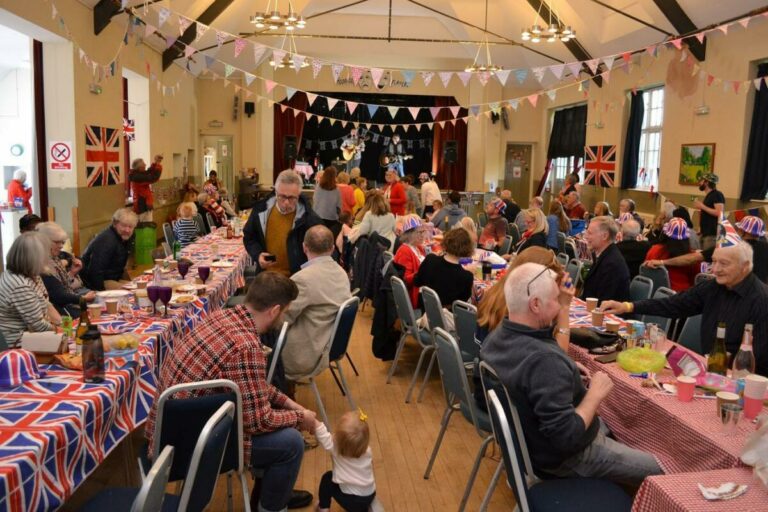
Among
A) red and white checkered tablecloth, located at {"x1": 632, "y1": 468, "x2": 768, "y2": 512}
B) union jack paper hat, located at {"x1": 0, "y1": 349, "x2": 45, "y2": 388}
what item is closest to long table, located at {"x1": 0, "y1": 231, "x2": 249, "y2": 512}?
union jack paper hat, located at {"x1": 0, "y1": 349, "x2": 45, "y2": 388}

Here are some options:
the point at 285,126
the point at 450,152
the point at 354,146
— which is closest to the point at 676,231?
the point at 450,152

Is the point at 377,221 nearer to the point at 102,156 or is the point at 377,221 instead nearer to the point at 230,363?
the point at 102,156

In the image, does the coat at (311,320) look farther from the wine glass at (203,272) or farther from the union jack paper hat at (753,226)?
the union jack paper hat at (753,226)

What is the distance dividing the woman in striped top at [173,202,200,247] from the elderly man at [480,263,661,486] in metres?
5.97

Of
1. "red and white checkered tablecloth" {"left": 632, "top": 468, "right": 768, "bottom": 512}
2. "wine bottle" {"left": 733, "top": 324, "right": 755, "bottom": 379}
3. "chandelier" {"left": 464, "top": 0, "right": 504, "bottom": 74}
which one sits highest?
"chandelier" {"left": 464, "top": 0, "right": 504, "bottom": 74}

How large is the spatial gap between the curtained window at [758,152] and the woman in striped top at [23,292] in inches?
342

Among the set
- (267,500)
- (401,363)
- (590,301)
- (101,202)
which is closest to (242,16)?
(101,202)

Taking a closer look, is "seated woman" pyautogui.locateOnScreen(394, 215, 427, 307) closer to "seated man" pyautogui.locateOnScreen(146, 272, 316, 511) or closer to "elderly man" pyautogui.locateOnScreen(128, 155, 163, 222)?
"seated man" pyautogui.locateOnScreen(146, 272, 316, 511)

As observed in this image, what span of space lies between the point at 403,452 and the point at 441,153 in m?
15.5

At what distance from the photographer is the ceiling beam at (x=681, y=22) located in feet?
32.7

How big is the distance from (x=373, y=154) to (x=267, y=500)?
1860cm

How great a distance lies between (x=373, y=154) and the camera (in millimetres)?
20906

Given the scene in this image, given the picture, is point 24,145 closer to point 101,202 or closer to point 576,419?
point 101,202

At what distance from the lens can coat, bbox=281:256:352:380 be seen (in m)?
3.96
